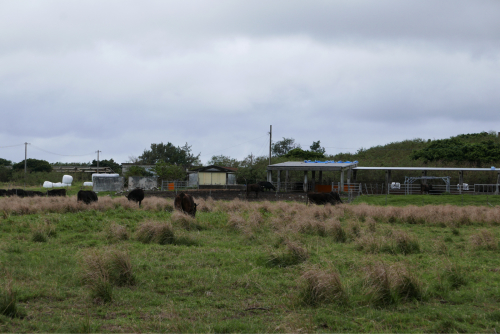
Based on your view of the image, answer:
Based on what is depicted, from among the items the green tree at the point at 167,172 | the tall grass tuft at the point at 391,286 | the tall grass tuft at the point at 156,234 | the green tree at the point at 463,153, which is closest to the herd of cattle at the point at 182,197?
the tall grass tuft at the point at 156,234

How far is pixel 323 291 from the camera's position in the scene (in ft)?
21.3

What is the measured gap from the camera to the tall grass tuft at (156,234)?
11.8 metres

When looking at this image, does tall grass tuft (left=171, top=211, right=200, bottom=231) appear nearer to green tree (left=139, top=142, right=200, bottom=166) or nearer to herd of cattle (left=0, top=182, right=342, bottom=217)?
herd of cattle (left=0, top=182, right=342, bottom=217)

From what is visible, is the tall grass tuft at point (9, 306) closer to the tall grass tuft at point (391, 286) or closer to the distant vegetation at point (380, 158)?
the tall grass tuft at point (391, 286)

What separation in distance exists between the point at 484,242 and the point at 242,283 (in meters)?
7.56

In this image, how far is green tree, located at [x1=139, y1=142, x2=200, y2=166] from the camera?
85.7m

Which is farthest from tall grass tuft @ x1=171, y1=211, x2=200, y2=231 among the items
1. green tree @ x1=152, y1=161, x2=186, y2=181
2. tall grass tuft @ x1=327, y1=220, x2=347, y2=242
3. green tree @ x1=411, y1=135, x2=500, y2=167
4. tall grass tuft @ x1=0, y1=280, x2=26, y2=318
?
green tree @ x1=411, y1=135, x2=500, y2=167

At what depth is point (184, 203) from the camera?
17.4 meters

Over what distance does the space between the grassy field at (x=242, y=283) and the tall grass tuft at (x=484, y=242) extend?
A: 48 mm

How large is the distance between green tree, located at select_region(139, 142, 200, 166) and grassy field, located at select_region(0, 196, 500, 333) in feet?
238

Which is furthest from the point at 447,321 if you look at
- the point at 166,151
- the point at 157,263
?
the point at 166,151

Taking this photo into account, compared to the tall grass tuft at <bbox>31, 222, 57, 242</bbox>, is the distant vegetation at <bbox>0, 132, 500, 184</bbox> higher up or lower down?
higher up

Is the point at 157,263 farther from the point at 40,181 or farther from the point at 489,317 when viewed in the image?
the point at 40,181

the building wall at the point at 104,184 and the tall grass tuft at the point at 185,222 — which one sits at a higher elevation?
the building wall at the point at 104,184
